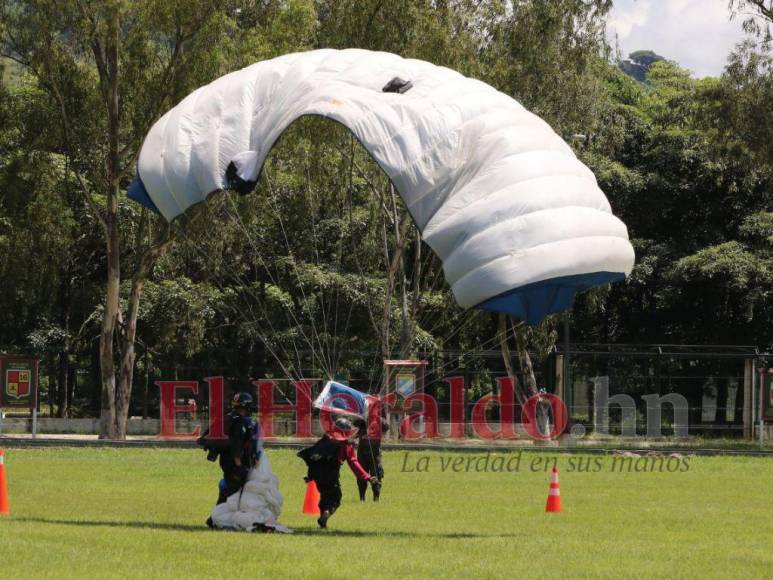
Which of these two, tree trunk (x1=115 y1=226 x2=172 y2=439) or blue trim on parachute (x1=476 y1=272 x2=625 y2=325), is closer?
blue trim on parachute (x1=476 y1=272 x2=625 y2=325)

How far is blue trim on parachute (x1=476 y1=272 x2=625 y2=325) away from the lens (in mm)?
15070

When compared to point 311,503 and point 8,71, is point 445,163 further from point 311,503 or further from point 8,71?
point 8,71

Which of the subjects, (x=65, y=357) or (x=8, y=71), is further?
(x=65, y=357)

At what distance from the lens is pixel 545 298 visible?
619 inches

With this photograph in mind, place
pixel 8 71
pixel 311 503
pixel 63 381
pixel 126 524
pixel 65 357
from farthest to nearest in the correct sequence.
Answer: pixel 63 381 < pixel 65 357 < pixel 8 71 < pixel 311 503 < pixel 126 524

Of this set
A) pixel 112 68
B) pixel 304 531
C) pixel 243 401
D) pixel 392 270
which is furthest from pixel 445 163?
pixel 112 68

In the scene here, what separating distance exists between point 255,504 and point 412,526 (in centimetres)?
240

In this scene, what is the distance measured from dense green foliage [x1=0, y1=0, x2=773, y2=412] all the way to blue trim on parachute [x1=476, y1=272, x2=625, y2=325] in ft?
45.6

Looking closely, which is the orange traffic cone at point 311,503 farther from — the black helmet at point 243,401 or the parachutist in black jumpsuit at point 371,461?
the black helmet at point 243,401

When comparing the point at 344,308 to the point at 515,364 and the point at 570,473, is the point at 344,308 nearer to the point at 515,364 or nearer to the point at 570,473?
the point at 515,364

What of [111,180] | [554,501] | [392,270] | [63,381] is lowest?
[554,501]

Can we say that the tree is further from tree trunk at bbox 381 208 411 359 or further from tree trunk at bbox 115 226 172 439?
tree trunk at bbox 381 208 411 359

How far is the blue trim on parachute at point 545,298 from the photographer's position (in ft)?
49.4

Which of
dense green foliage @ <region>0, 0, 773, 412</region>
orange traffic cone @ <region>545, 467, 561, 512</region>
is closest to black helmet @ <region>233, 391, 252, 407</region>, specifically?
orange traffic cone @ <region>545, 467, 561, 512</region>
